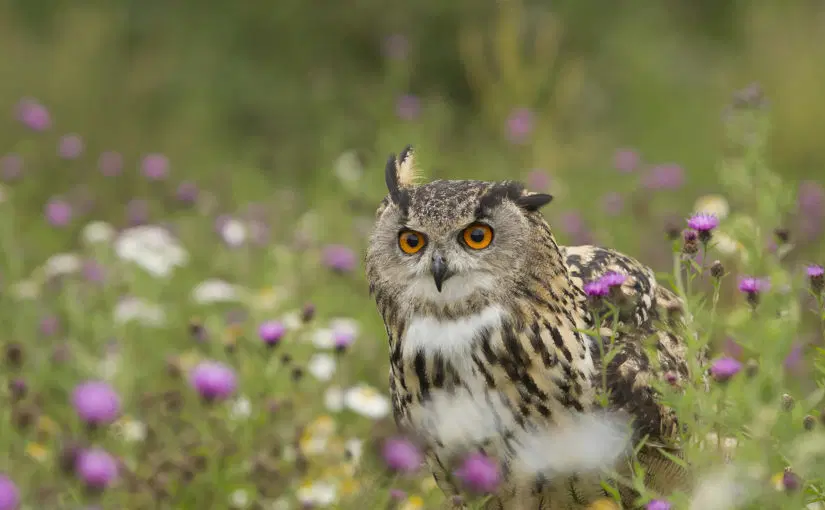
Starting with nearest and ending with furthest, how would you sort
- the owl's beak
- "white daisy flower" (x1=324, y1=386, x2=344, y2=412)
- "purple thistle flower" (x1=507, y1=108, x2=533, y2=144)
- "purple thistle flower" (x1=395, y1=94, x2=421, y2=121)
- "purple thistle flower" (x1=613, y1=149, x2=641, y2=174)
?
the owl's beak, "white daisy flower" (x1=324, y1=386, x2=344, y2=412), "purple thistle flower" (x1=613, y1=149, x2=641, y2=174), "purple thistle flower" (x1=395, y1=94, x2=421, y2=121), "purple thistle flower" (x1=507, y1=108, x2=533, y2=144)

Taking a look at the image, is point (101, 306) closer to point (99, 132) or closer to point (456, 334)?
point (456, 334)

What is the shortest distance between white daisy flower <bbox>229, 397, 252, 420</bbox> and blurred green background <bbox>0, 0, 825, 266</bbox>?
2.95m

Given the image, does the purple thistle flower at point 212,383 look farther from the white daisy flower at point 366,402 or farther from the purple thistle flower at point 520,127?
the purple thistle flower at point 520,127

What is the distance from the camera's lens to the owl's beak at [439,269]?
237 centimetres

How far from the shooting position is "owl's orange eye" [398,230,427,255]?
2451 mm

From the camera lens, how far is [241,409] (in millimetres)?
2975

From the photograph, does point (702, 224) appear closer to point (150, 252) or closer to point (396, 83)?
point (150, 252)

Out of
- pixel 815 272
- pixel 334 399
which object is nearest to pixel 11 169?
pixel 334 399

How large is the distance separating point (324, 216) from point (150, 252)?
1.32 meters

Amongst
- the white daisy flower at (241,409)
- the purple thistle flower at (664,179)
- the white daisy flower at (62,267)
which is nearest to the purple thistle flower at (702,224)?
the white daisy flower at (241,409)

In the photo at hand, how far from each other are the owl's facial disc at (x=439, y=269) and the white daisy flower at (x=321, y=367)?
3.11 ft

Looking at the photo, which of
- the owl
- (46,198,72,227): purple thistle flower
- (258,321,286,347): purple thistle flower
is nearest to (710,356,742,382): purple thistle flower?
the owl

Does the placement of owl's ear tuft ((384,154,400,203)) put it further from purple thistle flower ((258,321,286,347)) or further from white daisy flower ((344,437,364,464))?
white daisy flower ((344,437,364,464))

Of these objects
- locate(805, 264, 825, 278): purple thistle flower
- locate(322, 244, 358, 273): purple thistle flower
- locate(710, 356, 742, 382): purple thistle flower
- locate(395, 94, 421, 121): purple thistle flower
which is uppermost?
locate(395, 94, 421, 121): purple thistle flower
